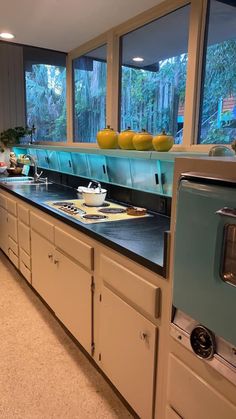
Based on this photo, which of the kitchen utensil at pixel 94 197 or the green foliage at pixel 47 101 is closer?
the kitchen utensil at pixel 94 197

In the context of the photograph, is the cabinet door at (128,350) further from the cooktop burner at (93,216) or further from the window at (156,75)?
the window at (156,75)

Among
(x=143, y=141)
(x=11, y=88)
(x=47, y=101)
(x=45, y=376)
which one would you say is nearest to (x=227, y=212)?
(x=143, y=141)

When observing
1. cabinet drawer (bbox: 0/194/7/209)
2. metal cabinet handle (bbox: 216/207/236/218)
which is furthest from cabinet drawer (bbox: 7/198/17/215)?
metal cabinet handle (bbox: 216/207/236/218)

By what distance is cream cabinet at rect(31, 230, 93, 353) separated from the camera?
183 centimetres

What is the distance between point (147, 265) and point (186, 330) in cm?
30

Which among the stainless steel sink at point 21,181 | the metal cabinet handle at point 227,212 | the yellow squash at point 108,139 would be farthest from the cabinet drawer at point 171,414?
the stainless steel sink at point 21,181

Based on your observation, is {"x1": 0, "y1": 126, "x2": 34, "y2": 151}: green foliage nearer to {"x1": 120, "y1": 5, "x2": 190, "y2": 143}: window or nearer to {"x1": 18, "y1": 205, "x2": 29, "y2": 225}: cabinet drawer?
{"x1": 18, "y1": 205, "x2": 29, "y2": 225}: cabinet drawer

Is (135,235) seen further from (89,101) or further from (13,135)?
(13,135)

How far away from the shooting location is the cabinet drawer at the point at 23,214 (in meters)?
2.74

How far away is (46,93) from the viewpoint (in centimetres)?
406

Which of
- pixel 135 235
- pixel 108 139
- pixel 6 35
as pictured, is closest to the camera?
pixel 135 235

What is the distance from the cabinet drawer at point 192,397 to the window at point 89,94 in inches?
96.4

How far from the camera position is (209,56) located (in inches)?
81.4

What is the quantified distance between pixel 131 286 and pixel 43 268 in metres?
1.22
